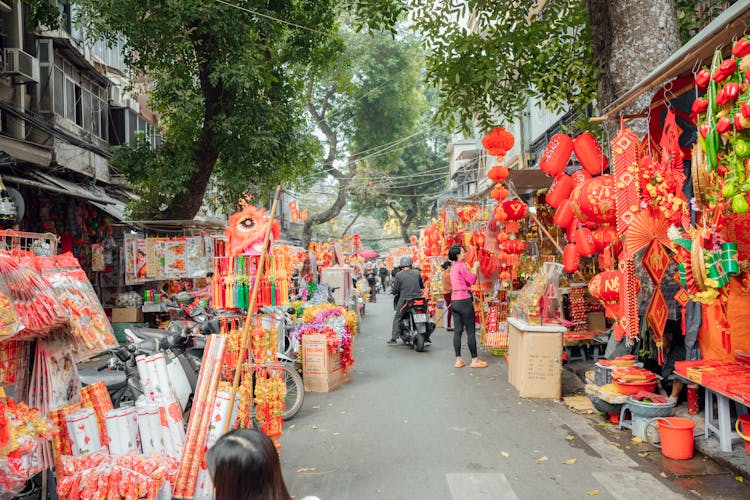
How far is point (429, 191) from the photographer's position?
42406 mm

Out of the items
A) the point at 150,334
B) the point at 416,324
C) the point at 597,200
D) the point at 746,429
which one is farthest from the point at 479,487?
the point at 416,324

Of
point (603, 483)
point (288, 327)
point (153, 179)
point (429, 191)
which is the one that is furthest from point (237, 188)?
point (429, 191)

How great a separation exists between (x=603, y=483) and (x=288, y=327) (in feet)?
19.0

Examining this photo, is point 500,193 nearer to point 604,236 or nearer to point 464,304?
point 464,304

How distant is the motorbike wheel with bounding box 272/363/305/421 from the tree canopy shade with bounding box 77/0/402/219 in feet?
17.4

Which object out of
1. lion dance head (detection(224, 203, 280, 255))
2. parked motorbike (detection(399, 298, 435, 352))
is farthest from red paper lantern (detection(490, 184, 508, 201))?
lion dance head (detection(224, 203, 280, 255))

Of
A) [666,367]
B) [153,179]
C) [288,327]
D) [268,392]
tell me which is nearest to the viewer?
[268,392]

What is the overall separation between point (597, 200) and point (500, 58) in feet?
15.2

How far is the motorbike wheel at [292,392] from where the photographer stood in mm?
6982

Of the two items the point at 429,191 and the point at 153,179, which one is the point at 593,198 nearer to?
the point at 153,179

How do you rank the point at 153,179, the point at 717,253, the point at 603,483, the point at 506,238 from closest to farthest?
the point at 717,253 → the point at 603,483 → the point at 506,238 → the point at 153,179

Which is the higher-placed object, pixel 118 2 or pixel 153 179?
pixel 118 2

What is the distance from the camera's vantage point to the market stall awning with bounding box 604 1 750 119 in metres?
3.41

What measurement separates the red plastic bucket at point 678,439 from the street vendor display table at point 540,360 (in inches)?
89.1
